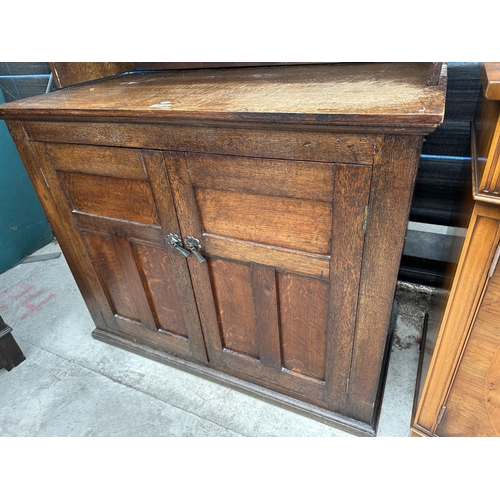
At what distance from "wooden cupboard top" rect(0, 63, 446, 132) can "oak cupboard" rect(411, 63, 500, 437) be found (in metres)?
0.14

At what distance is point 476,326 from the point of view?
3.14 feet

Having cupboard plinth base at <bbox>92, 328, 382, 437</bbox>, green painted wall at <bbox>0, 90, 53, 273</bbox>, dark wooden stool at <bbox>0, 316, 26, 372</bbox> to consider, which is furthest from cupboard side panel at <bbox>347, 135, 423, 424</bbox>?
green painted wall at <bbox>0, 90, 53, 273</bbox>

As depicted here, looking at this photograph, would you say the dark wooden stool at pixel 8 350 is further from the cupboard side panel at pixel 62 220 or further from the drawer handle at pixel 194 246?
the drawer handle at pixel 194 246

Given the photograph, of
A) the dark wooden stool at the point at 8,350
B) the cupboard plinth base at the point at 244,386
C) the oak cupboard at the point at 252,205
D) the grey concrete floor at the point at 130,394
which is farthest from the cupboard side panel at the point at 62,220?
the dark wooden stool at the point at 8,350

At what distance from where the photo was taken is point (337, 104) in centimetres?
89

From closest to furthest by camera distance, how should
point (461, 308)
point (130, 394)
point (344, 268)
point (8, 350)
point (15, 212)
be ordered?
point (461, 308) → point (344, 268) → point (130, 394) → point (8, 350) → point (15, 212)

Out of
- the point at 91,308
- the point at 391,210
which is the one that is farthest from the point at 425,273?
the point at 91,308

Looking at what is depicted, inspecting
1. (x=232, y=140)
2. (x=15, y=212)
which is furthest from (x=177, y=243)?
(x=15, y=212)

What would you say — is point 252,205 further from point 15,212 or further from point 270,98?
point 15,212

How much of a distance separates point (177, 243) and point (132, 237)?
0.24 metres

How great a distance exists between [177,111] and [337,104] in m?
0.42

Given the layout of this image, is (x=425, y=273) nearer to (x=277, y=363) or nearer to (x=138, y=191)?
(x=277, y=363)

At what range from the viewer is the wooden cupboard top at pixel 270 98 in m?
0.83

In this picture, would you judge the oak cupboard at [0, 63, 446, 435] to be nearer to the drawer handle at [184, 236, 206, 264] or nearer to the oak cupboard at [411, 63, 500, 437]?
the drawer handle at [184, 236, 206, 264]
